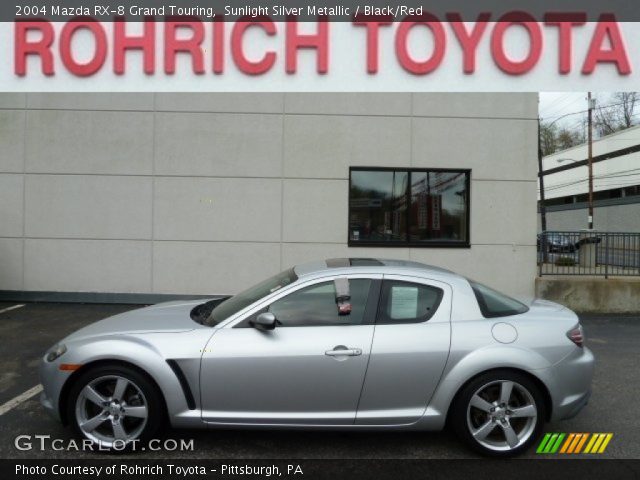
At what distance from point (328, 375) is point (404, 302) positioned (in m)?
0.80

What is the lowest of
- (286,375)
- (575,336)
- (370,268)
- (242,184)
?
(286,375)

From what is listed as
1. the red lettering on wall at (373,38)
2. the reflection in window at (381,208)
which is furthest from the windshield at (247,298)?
the red lettering on wall at (373,38)

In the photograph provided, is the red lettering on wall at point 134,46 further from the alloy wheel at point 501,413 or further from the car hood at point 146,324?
A: the alloy wheel at point 501,413

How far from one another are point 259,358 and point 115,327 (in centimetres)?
124

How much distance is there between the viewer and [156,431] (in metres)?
3.50

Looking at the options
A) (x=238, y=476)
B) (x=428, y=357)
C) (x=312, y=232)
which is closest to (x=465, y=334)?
(x=428, y=357)

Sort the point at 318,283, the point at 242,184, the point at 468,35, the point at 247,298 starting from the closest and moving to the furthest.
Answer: the point at 318,283
the point at 247,298
the point at 468,35
the point at 242,184

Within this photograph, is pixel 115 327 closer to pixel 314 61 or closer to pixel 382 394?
pixel 382 394

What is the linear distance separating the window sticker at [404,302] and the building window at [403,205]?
228 inches

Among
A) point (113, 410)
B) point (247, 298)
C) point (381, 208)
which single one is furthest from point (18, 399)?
point (381, 208)

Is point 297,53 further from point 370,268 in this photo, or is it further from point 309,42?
point 370,268

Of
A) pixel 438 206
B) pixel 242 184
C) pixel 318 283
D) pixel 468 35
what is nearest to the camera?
pixel 318 283

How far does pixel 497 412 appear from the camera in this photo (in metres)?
3.50

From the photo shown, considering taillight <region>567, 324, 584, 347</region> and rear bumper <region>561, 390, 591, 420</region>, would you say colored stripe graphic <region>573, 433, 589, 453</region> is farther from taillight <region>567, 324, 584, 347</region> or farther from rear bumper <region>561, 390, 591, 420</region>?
taillight <region>567, 324, 584, 347</region>
